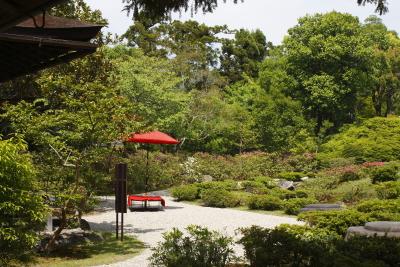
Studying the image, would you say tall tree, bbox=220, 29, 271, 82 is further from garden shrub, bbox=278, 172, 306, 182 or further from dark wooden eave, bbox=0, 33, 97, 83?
dark wooden eave, bbox=0, 33, 97, 83

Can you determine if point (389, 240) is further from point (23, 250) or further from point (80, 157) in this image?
point (80, 157)

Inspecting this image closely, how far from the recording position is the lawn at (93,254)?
775cm

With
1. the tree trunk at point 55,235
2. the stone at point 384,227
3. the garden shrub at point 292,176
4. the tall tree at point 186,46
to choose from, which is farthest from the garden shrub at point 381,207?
the tall tree at point 186,46

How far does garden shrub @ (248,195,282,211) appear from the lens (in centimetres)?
1517

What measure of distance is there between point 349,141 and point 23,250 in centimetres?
2183

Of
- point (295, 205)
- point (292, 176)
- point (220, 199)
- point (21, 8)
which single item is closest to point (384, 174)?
point (295, 205)

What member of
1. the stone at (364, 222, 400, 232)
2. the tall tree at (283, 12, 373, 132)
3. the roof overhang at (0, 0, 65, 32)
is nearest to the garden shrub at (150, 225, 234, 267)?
the stone at (364, 222, 400, 232)

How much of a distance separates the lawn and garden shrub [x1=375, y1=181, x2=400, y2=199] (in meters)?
7.40

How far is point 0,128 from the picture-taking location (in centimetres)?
1029

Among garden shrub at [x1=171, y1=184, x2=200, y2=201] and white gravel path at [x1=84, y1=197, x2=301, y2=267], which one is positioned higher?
garden shrub at [x1=171, y1=184, x2=200, y2=201]

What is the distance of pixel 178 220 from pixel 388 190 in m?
5.76

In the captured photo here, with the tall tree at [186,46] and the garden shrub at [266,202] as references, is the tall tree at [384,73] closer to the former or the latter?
the tall tree at [186,46]

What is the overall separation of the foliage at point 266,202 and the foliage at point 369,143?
9.50 m

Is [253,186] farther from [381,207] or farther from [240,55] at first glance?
[240,55]
